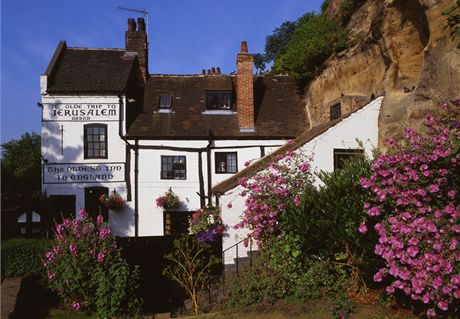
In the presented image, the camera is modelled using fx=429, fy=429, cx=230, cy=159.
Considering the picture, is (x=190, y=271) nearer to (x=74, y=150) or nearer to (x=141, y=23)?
(x=74, y=150)

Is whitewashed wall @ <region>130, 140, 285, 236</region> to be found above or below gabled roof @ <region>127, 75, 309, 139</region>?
below

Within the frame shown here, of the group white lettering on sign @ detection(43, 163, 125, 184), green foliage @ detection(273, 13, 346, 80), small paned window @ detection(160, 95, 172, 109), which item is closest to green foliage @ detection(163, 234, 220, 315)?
white lettering on sign @ detection(43, 163, 125, 184)

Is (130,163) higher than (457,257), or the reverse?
(130,163)

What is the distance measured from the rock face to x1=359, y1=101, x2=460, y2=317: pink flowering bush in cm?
441

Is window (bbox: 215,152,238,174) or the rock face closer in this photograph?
the rock face

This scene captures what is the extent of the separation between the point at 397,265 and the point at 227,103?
1571cm

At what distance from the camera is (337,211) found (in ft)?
27.4

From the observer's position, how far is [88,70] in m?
21.3

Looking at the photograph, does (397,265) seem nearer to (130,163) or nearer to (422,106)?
(422,106)

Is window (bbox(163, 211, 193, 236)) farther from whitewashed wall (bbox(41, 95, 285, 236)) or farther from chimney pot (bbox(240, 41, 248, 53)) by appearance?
chimney pot (bbox(240, 41, 248, 53))

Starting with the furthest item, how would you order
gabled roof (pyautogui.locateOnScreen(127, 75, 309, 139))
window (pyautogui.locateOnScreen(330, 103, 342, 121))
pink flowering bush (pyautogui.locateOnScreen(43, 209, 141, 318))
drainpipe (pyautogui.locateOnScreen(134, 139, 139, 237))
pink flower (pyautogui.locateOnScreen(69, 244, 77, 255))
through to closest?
1. gabled roof (pyautogui.locateOnScreen(127, 75, 309, 139))
2. drainpipe (pyautogui.locateOnScreen(134, 139, 139, 237))
3. window (pyautogui.locateOnScreen(330, 103, 342, 121))
4. pink flower (pyautogui.locateOnScreen(69, 244, 77, 255))
5. pink flowering bush (pyautogui.locateOnScreen(43, 209, 141, 318))

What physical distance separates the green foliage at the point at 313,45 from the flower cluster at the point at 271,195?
355 inches

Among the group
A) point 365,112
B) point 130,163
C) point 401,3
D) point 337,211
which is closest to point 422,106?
point 365,112

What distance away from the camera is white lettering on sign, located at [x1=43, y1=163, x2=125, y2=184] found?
19531 mm
